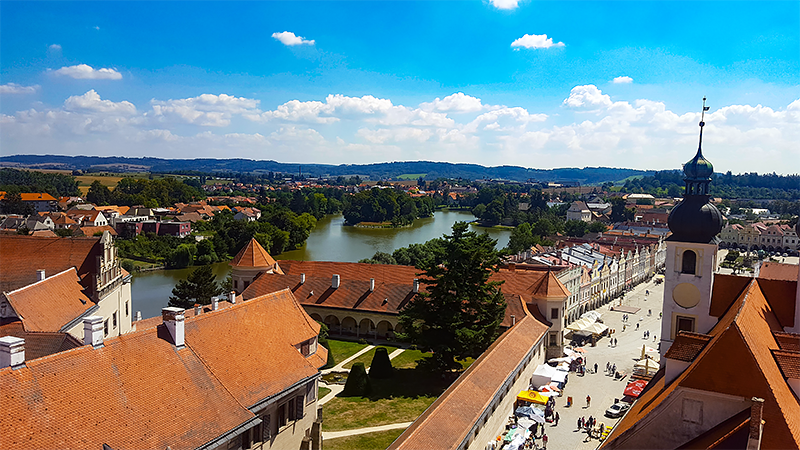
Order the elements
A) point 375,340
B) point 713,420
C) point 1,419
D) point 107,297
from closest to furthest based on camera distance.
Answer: point 1,419
point 713,420
point 107,297
point 375,340

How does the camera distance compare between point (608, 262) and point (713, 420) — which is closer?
point (713, 420)

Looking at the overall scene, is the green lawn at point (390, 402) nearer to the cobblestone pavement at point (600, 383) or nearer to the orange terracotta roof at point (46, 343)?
the cobblestone pavement at point (600, 383)

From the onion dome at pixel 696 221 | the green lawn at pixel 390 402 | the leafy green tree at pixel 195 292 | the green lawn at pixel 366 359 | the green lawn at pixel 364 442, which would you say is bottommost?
the green lawn at pixel 366 359

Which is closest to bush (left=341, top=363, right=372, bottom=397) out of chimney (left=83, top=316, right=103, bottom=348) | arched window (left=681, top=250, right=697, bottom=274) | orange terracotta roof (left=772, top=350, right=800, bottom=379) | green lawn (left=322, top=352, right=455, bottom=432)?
green lawn (left=322, top=352, right=455, bottom=432)

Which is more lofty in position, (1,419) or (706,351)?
(706,351)

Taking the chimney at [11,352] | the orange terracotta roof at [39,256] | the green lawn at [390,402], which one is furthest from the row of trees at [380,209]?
the chimney at [11,352]

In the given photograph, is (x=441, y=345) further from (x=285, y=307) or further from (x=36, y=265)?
(x=36, y=265)

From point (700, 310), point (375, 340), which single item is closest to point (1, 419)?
point (700, 310)
